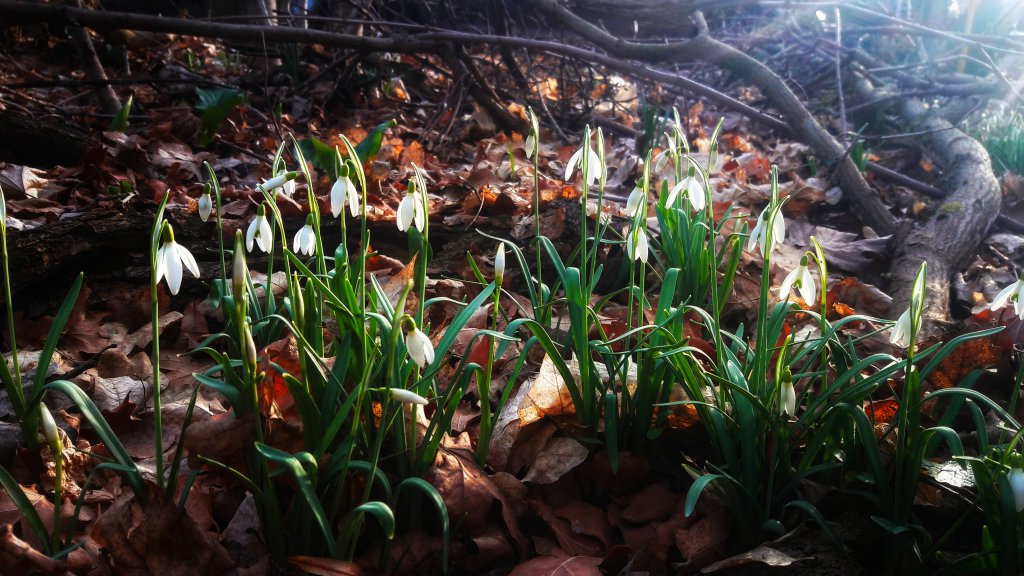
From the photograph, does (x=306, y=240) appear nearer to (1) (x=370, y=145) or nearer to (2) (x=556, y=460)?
(2) (x=556, y=460)

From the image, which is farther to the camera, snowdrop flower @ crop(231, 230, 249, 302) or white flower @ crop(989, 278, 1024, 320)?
white flower @ crop(989, 278, 1024, 320)

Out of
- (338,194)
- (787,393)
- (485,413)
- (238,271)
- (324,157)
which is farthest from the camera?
(324,157)

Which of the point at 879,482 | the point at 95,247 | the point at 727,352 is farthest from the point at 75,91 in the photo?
the point at 879,482

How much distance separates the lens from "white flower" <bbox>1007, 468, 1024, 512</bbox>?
103 cm

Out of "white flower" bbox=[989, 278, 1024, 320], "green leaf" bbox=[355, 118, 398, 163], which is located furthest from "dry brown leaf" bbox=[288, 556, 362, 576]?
"green leaf" bbox=[355, 118, 398, 163]

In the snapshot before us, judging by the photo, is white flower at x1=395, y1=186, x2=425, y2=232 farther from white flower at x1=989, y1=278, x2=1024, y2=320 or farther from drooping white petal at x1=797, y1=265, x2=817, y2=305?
white flower at x1=989, y1=278, x2=1024, y2=320

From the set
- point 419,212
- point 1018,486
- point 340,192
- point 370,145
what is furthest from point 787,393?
point 370,145

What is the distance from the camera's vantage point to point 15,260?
1.98 m

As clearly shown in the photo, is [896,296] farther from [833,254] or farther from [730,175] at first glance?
[730,175]

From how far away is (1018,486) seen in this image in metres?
1.04

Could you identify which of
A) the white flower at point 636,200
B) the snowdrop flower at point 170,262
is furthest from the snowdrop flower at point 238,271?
the white flower at point 636,200

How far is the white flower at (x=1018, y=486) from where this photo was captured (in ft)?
3.39

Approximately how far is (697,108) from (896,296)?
444 centimetres

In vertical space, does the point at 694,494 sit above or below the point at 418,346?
below
